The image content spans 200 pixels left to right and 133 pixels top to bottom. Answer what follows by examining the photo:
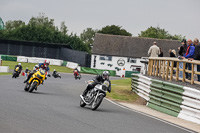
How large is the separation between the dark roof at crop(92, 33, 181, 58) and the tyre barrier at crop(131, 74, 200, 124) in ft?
207

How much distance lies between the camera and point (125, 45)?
8388 centimetres

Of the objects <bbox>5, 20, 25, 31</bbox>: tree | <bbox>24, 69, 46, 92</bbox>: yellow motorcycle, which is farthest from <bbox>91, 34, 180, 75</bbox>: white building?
<bbox>5, 20, 25, 31</bbox>: tree

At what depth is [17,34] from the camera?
103m

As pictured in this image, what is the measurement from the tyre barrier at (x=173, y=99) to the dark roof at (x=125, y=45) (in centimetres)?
6313

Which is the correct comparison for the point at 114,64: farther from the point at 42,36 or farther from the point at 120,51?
the point at 42,36

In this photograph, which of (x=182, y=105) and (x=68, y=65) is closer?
(x=182, y=105)

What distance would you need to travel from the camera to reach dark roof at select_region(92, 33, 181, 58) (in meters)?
82.6

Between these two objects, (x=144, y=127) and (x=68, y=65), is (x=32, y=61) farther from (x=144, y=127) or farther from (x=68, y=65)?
(x=144, y=127)

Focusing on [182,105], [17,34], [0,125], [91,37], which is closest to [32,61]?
[17,34]

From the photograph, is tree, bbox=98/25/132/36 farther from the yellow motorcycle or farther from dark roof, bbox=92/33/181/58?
the yellow motorcycle

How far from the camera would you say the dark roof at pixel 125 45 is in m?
82.6

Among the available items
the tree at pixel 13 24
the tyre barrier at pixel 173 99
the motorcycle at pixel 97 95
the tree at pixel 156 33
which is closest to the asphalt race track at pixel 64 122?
the motorcycle at pixel 97 95

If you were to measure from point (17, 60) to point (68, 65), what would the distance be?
8639mm

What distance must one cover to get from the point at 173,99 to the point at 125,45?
227 ft
